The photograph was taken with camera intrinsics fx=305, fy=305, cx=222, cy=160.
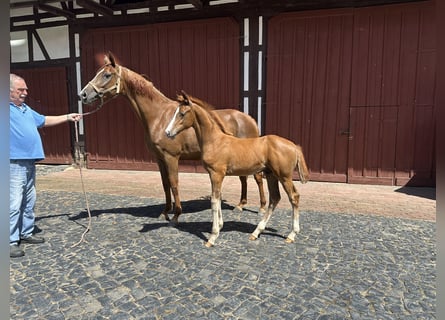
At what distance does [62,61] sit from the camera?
9062 mm

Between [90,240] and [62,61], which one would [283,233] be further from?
[62,61]

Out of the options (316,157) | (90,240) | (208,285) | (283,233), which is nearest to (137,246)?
(90,240)

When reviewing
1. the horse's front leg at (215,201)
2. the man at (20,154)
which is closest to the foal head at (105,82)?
the man at (20,154)

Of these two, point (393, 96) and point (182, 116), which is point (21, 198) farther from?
point (393, 96)

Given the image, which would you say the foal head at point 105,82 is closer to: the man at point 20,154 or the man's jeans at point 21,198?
the man at point 20,154

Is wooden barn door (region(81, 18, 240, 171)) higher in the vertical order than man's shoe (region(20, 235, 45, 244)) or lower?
higher

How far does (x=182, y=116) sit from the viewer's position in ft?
11.8

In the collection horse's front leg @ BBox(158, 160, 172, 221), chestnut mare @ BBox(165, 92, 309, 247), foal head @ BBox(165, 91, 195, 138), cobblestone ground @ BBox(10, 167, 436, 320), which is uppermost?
foal head @ BBox(165, 91, 195, 138)

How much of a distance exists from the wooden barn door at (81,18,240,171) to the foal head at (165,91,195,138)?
441cm

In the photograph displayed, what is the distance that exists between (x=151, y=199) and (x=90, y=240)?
2081 mm

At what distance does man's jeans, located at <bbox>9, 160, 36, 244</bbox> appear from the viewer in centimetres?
340

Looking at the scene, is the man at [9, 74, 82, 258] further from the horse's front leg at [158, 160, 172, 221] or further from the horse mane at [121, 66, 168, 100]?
the horse's front leg at [158, 160, 172, 221]

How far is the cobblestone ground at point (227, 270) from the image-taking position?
245 centimetres

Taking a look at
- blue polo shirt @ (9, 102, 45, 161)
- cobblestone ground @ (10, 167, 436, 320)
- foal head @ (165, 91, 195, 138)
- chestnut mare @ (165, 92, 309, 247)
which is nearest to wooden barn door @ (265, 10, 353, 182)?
cobblestone ground @ (10, 167, 436, 320)
